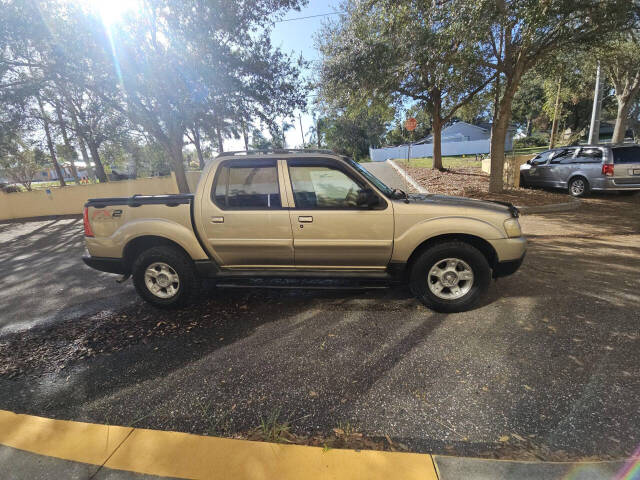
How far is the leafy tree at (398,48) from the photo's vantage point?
6.95 m

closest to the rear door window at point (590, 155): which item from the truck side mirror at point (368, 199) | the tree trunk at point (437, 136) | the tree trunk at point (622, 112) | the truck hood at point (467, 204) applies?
the tree trunk at point (622, 112)

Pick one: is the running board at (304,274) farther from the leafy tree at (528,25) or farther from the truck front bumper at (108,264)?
the leafy tree at (528,25)

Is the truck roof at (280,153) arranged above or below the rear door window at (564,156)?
above

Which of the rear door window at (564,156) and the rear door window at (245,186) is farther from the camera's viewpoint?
the rear door window at (564,156)

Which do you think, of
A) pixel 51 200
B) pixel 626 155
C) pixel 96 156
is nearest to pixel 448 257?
pixel 626 155

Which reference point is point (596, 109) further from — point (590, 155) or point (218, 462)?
point (218, 462)

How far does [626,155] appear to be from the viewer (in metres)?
8.56

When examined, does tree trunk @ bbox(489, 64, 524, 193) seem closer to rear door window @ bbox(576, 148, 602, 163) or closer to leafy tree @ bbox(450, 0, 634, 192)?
leafy tree @ bbox(450, 0, 634, 192)

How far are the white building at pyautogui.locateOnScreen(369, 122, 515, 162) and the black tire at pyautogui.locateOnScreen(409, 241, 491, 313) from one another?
34175mm

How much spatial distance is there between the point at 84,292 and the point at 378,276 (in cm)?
431

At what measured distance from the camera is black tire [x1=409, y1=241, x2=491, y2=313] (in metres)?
3.26

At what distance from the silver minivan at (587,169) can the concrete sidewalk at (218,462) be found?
10.1 metres

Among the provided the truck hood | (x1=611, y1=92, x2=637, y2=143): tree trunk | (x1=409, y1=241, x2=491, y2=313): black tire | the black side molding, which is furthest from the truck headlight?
(x1=611, y1=92, x2=637, y2=143): tree trunk

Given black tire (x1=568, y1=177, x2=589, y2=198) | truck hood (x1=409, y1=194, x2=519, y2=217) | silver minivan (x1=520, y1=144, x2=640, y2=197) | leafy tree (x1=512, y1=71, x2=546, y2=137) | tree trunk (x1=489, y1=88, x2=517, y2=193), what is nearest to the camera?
truck hood (x1=409, y1=194, x2=519, y2=217)
